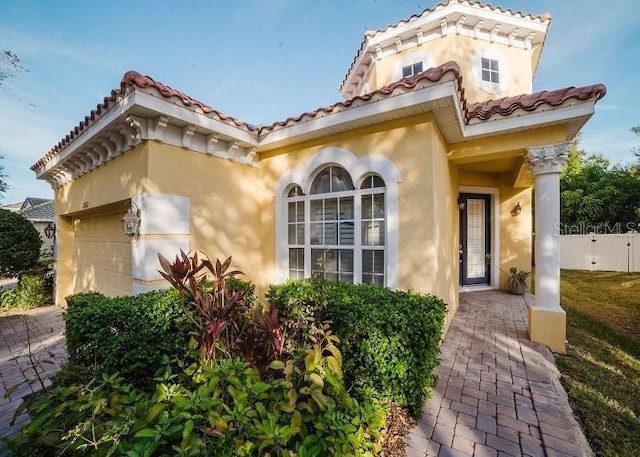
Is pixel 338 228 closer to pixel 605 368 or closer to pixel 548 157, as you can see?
pixel 548 157

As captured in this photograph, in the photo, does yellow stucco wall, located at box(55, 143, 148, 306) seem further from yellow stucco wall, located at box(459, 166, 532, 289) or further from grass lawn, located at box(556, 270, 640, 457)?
yellow stucco wall, located at box(459, 166, 532, 289)

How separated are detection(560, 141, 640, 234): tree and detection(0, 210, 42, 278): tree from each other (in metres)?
25.6

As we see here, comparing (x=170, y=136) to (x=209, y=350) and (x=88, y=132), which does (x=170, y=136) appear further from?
(x=209, y=350)

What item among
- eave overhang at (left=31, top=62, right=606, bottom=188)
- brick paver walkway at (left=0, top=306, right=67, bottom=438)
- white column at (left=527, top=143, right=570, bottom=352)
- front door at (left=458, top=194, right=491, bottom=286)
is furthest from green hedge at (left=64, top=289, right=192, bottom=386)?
front door at (left=458, top=194, right=491, bottom=286)

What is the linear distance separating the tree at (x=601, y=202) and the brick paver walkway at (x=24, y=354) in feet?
74.9

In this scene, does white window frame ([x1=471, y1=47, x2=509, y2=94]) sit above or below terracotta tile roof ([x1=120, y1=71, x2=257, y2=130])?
above

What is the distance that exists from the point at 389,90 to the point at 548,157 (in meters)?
3.19

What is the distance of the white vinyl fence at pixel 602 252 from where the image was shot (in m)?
13.5

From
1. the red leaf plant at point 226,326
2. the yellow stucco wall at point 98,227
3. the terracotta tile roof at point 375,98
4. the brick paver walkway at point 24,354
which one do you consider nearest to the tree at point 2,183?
the yellow stucco wall at point 98,227

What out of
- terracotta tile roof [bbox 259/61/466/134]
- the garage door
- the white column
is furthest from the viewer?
the garage door

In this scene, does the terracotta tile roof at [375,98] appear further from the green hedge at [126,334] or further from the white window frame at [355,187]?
the green hedge at [126,334]

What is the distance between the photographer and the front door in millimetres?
8953

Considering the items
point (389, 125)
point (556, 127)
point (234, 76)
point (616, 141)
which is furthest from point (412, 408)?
point (616, 141)

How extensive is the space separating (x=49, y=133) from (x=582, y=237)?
26.6 m
